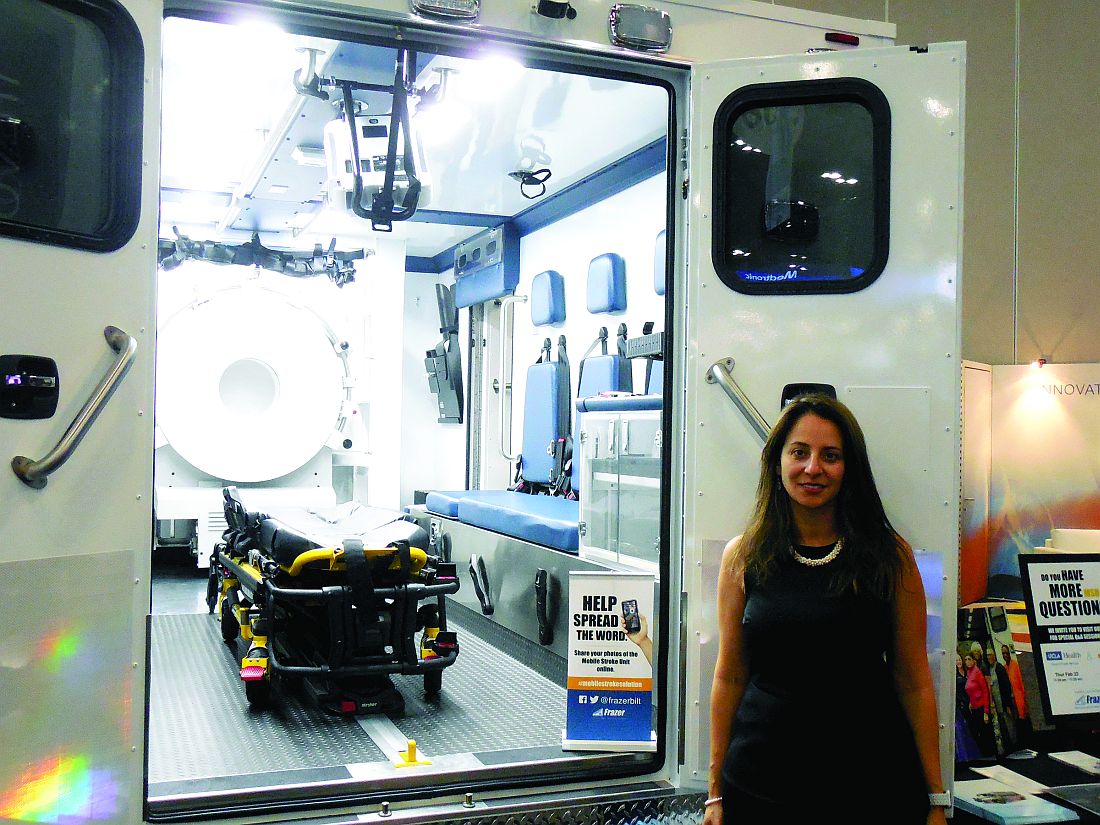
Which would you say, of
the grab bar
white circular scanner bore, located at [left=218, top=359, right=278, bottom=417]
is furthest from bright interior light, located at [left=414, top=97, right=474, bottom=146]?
the grab bar

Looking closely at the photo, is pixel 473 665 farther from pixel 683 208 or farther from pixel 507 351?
pixel 507 351

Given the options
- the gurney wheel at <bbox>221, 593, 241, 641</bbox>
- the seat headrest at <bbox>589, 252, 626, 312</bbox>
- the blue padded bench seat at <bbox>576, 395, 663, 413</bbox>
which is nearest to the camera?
the blue padded bench seat at <bbox>576, 395, 663, 413</bbox>

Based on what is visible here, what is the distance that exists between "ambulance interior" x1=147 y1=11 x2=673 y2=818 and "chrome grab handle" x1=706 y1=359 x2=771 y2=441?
0.25 metres

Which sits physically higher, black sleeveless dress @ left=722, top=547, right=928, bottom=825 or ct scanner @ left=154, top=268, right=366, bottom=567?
ct scanner @ left=154, top=268, right=366, bottom=567

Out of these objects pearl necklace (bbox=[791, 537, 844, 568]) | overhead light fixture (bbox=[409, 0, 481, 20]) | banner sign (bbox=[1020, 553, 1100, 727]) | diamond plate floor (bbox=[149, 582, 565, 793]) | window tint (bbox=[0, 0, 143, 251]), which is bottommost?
diamond plate floor (bbox=[149, 582, 565, 793])

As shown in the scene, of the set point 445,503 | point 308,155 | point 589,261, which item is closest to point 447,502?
point 445,503

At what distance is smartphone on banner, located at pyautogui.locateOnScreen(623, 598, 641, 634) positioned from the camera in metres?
3.77

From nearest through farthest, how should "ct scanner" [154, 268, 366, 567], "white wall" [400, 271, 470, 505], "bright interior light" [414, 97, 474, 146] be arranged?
"bright interior light" [414, 97, 474, 146]
"ct scanner" [154, 268, 366, 567]
"white wall" [400, 271, 470, 505]

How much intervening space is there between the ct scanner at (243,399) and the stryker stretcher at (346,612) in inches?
104

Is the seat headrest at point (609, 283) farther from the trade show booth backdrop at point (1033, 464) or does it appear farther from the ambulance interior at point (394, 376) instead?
the trade show booth backdrop at point (1033, 464)

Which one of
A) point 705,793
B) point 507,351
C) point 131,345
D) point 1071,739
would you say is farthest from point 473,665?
point 507,351

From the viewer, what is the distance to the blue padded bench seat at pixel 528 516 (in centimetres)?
543

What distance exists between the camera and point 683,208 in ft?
11.4

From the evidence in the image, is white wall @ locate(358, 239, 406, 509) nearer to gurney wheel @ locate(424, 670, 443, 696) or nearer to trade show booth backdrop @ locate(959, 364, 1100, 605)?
gurney wheel @ locate(424, 670, 443, 696)
